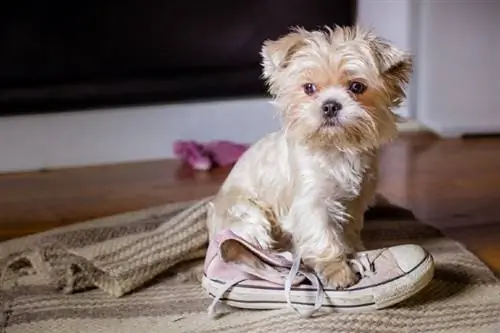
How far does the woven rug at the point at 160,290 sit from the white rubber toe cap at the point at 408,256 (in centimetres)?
7

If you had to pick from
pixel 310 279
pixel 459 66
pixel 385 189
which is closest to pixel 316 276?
pixel 310 279

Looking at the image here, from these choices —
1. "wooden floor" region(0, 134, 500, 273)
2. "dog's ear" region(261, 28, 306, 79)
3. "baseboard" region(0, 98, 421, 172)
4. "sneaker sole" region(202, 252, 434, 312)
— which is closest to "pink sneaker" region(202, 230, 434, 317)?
"sneaker sole" region(202, 252, 434, 312)

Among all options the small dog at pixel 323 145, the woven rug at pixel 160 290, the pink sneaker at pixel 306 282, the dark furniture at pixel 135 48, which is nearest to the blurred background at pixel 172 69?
the dark furniture at pixel 135 48

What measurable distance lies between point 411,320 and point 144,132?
149 centimetres

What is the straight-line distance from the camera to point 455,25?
10.1ft

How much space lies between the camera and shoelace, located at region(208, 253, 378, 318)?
1704mm

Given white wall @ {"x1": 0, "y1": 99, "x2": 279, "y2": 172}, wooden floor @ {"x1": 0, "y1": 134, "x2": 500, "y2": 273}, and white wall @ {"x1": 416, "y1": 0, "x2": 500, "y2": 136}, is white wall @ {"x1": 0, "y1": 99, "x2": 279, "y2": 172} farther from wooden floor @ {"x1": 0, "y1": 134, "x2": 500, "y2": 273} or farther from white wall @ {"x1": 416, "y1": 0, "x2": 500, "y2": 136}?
white wall @ {"x1": 416, "y1": 0, "x2": 500, "y2": 136}

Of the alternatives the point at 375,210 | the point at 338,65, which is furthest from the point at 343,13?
the point at 338,65

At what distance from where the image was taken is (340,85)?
68.2 inches

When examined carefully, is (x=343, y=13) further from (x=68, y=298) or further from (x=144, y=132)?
(x=68, y=298)

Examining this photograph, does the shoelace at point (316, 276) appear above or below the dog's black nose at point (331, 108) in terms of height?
below

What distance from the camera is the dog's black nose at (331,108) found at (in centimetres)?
171

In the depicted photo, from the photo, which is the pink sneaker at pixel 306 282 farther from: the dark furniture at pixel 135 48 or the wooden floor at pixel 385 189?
the dark furniture at pixel 135 48

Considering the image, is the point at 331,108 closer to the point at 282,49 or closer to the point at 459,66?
the point at 282,49
